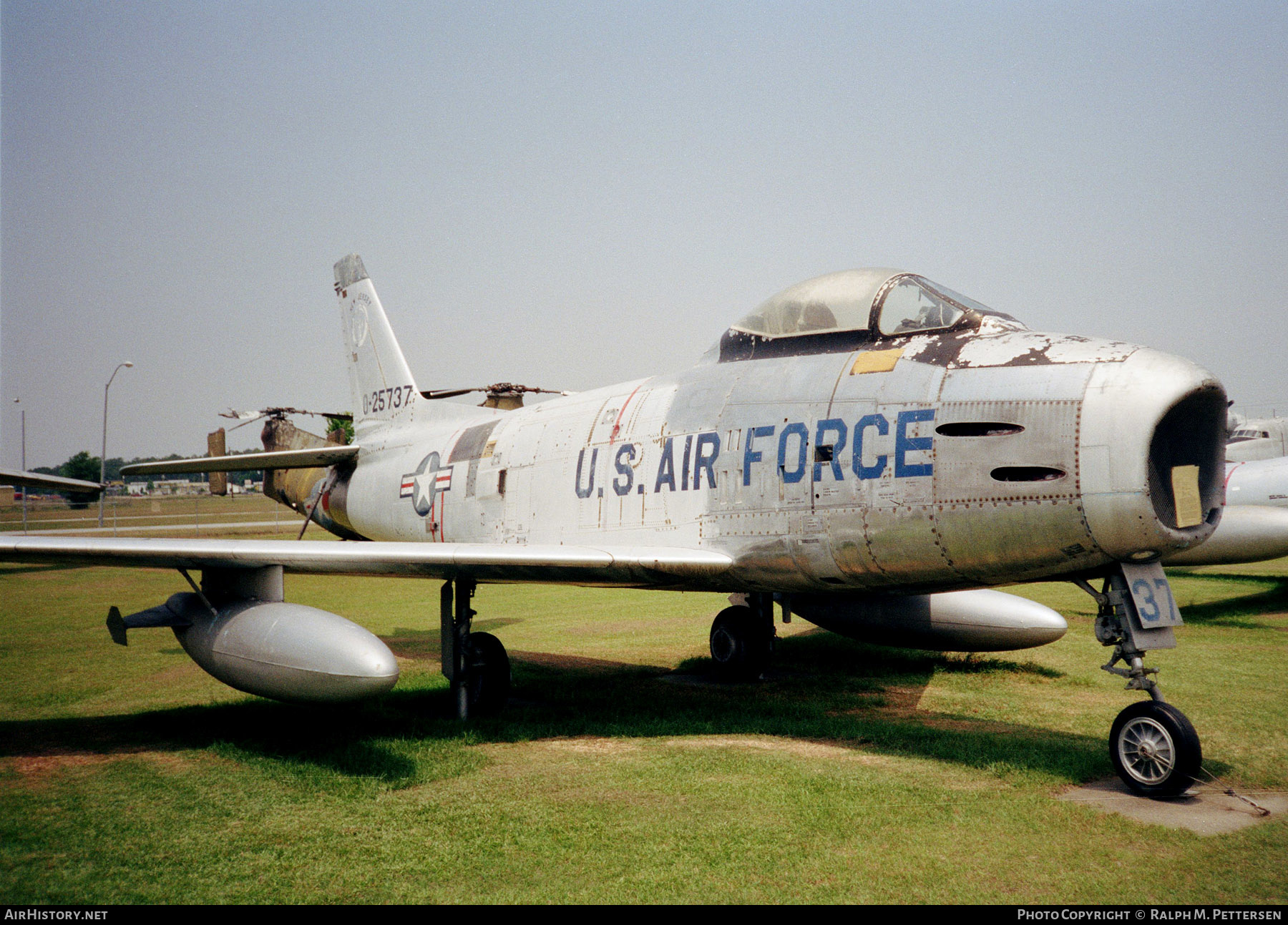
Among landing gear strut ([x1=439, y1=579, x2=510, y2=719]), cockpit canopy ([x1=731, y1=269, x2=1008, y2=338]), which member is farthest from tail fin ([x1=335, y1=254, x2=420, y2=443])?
cockpit canopy ([x1=731, y1=269, x2=1008, y2=338])

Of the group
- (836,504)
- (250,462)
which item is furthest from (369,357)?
(836,504)

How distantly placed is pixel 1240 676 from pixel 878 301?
5.69 m

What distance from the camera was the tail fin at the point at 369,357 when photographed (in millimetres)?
12453

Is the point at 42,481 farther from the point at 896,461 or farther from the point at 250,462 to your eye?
the point at 896,461

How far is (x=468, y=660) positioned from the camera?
298 inches

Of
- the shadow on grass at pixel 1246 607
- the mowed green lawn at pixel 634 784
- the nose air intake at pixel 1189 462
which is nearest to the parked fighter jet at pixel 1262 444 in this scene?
the shadow on grass at pixel 1246 607

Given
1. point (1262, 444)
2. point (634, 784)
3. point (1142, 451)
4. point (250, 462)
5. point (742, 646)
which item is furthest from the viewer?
point (1262, 444)

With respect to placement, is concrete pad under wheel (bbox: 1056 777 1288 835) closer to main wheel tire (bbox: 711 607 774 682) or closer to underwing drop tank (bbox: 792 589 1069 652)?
underwing drop tank (bbox: 792 589 1069 652)

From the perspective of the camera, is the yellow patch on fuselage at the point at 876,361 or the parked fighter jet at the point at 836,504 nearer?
the parked fighter jet at the point at 836,504

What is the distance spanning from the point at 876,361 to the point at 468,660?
429cm

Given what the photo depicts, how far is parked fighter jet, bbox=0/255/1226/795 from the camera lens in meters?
5.18

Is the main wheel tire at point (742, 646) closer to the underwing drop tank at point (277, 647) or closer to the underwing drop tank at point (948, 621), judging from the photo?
the underwing drop tank at point (948, 621)

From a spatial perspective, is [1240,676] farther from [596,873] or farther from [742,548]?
[596,873]
